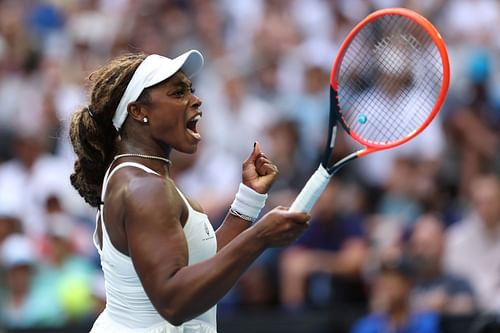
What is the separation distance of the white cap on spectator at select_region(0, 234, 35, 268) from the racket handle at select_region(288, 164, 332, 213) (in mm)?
4788

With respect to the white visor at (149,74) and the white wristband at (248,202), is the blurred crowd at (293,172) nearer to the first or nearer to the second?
the white wristband at (248,202)

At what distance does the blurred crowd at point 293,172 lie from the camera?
286 inches

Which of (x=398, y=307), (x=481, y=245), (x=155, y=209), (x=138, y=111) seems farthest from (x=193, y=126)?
(x=481, y=245)

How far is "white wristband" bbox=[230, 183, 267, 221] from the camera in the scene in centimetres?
395

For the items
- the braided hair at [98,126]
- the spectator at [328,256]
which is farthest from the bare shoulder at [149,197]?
the spectator at [328,256]

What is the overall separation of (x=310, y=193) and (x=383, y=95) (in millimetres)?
1491

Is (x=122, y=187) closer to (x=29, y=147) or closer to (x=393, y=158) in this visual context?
(x=393, y=158)

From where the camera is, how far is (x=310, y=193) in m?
3.42

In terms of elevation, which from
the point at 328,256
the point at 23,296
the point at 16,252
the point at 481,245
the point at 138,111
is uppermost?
the point at 138,111

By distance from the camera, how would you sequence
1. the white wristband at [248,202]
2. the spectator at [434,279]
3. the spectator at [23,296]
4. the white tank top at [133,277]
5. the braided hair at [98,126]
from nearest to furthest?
1. the white tank top at [133,277]
2. the braided hair at [98,126]
3. the white wristband at [248,202]
4. the spectator at [434,279]
5. the spectator at [23,296]

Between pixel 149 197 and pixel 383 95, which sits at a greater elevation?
pixel 149 197

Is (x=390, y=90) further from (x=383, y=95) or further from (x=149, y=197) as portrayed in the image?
(x=149, y=197)

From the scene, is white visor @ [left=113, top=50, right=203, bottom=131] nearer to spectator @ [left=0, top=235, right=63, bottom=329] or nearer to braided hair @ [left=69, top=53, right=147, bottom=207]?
braided hair @ [left=69, top=53, right=147, bottom=207]

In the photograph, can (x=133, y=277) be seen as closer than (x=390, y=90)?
Yes
